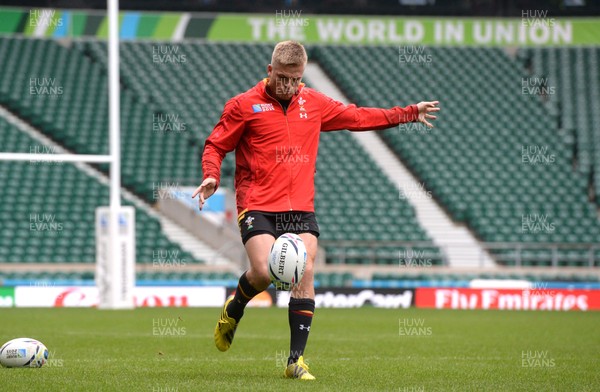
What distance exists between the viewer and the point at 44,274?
2111 centimetres

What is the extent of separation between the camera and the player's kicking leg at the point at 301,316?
718cm

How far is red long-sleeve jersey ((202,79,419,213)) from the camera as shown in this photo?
736 centimetres

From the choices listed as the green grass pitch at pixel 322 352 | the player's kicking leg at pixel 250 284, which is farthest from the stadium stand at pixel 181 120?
the player's kicking leg at pixel 250 284

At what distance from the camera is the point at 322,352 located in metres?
9.97

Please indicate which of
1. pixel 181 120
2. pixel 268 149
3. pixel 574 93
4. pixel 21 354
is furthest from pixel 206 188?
pixel 574 93

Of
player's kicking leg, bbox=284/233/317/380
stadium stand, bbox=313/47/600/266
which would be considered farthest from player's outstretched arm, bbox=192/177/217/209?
stadium stand, bbox=313/47/600/266

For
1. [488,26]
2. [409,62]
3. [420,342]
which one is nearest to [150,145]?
[409,62]

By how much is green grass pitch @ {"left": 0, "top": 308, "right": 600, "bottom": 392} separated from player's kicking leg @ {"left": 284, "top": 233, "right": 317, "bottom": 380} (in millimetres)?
153

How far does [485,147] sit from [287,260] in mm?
21848

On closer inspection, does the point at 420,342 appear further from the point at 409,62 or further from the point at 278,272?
the point at 409,62

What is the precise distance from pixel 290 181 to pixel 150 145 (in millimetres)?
19610

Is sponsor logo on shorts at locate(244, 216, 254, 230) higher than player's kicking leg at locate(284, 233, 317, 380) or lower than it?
higher

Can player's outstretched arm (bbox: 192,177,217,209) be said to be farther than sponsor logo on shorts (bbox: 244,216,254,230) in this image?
No

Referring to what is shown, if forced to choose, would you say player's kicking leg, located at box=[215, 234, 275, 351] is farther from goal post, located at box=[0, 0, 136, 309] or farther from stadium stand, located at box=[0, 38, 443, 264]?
stadium stand, located at box=[0, 38, 443, 264]
